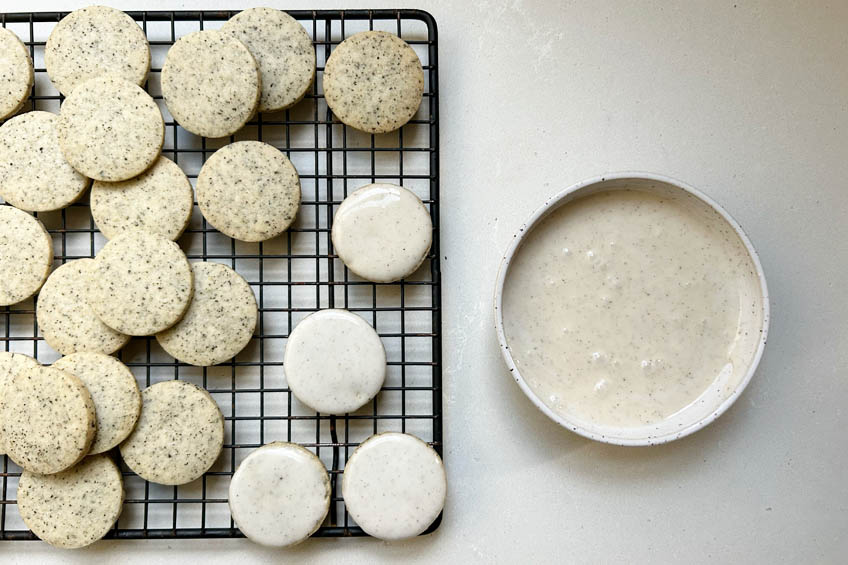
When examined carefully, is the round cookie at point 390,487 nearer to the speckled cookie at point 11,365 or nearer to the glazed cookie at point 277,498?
the glazed cookie at point 277,498

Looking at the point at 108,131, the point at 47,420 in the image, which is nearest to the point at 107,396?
the point at 47,420

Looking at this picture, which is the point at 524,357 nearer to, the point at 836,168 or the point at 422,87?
the point at 422,87

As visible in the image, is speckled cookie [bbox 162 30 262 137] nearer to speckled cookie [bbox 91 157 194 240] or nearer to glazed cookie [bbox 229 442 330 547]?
speckled cookie [bbox 91 157 194 240]

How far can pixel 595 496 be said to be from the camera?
1061mm

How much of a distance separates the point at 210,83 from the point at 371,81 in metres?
0.21

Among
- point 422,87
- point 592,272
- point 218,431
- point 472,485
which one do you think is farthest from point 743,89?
point 218,431

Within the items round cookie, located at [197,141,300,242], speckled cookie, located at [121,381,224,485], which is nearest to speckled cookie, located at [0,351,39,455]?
speckled cookie, located at [121,381,224,485]

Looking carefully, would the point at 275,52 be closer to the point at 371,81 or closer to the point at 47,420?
the point at 371,81

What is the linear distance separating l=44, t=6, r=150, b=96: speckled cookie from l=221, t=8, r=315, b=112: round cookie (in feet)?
0.42

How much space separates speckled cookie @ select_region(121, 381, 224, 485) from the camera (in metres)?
0.97

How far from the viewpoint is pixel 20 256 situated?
3.22 ft

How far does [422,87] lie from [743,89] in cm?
48

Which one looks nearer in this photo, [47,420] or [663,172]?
[47,420]

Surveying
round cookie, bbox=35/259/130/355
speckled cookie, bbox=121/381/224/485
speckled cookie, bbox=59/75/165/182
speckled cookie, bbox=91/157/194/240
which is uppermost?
speckled cookie, bbox=59/75/165/182
